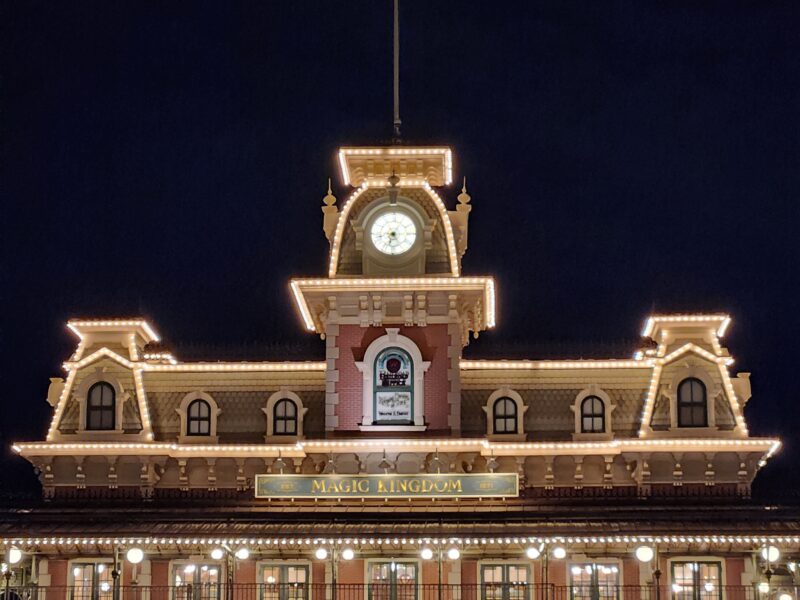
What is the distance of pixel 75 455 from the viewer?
134 feet

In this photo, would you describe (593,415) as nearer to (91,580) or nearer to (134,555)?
(134,555)

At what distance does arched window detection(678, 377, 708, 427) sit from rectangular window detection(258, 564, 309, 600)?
37.9 ft

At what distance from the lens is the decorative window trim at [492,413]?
40.9 meters

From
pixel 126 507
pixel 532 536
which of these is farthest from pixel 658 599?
pixel 126 507

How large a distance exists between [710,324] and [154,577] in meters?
17.4

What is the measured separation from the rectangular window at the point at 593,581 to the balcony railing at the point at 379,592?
27mm

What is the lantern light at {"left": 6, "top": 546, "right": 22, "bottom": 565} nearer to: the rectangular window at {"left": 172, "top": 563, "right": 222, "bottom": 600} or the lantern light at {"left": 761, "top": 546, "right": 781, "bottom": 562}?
the rectangular window at {"left": 172, "top": 563, "right": 222, "bottom": 600}

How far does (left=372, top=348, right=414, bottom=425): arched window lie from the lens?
134 ft

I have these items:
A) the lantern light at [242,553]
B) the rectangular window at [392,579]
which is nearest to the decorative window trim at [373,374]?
the rectangular window at [392,579]

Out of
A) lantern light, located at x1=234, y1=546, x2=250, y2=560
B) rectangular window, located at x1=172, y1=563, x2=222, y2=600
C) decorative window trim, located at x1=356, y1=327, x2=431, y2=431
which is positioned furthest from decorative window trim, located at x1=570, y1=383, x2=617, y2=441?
rectangular window, located at x1=172, y1=563, x2=222, y2=600

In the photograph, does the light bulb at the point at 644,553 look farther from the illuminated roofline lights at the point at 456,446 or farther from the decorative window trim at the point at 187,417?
the decorative window trim at the point at 187,417

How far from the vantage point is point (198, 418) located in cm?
4197

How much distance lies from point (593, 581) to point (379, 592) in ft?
18.7

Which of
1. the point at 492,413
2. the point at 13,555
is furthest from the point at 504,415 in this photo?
the point at 13,555
